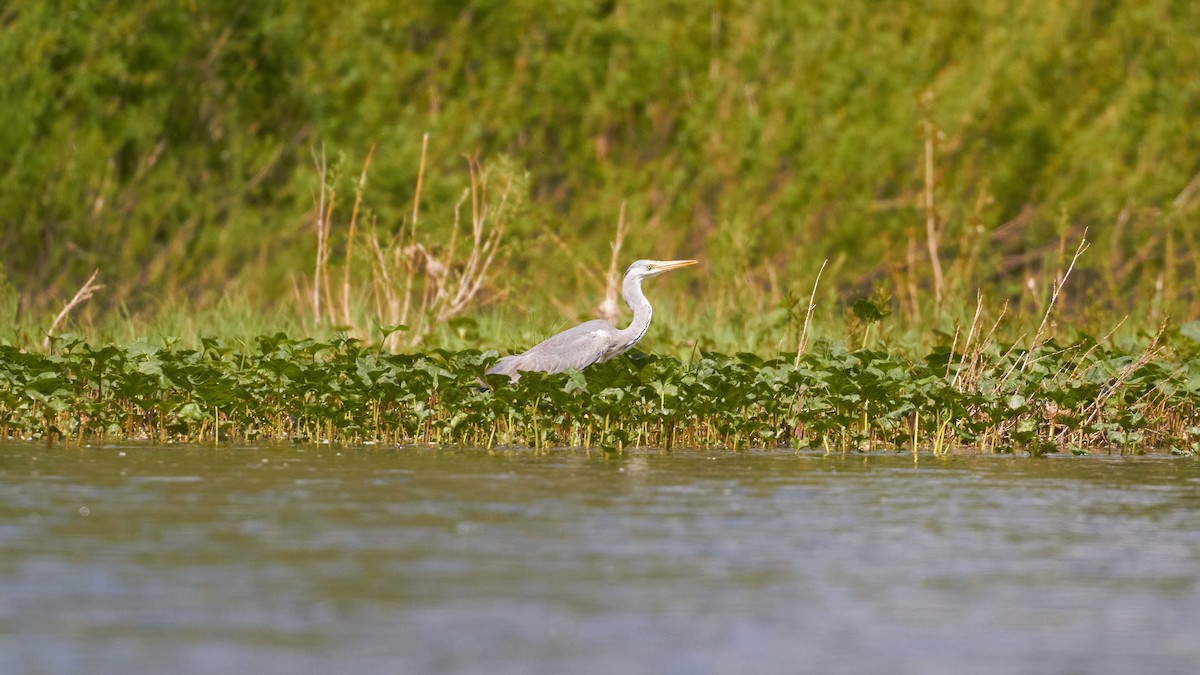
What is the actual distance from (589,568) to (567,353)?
488 cm

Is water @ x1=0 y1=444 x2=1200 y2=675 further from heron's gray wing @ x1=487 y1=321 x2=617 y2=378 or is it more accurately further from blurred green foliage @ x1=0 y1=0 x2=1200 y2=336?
blurred green foliage @ x1=0 y1=0 x2=1200 y2=336

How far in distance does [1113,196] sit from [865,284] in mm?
2658

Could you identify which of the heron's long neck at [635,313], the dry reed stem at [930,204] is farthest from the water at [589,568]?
the dry reed stem at [930,204]

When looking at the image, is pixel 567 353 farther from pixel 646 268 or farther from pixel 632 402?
pixel 646 268

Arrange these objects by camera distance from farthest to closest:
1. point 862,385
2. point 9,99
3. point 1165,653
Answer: point 9,99 < point 862,385 < point 1165,653

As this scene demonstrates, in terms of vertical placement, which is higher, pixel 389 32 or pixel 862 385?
pixel 389 32

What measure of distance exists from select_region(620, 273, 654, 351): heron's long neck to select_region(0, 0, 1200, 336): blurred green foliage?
16.4 feet

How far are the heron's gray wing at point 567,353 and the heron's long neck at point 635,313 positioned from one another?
12cm

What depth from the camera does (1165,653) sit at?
5.20 meters

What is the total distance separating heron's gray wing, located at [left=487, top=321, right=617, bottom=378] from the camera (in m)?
11.1

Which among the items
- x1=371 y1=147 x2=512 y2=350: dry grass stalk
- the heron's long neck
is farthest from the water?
x1=371 y1=147 x2=512 y2=350: dry grass stalk

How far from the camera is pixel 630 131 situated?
20.8 m

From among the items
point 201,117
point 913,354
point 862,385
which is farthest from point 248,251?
point 862,385

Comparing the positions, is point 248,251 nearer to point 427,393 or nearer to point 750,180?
point 750,180
